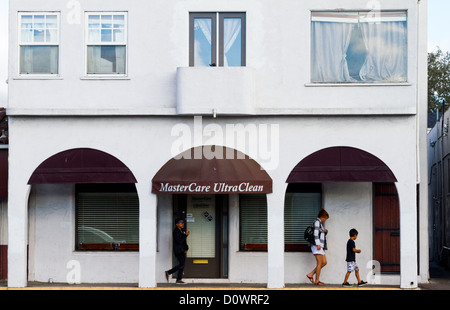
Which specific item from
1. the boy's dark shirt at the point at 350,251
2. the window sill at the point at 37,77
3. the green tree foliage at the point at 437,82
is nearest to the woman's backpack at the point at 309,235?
the boy's dark shirt at the point at 350,251

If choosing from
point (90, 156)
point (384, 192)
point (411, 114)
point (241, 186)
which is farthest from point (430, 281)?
point (90, 156)

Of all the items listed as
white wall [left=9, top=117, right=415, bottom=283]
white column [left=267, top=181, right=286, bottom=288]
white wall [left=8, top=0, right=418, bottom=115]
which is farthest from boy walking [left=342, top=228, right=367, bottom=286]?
white wall [left=8, top=0, right=418, bottom=115]

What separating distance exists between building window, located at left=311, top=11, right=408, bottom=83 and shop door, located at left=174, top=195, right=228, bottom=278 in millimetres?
4177

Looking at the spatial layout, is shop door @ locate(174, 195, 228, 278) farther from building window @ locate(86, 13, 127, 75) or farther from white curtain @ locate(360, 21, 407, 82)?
white curtain @ locate(360, 21, 407, 82)

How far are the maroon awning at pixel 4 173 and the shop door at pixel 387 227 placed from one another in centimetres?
933

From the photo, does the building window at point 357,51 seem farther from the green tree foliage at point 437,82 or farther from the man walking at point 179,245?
the green tree foliage at point 437,82

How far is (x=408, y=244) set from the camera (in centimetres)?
1841

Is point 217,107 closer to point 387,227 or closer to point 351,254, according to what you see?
point 351,254

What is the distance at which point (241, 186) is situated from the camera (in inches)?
717

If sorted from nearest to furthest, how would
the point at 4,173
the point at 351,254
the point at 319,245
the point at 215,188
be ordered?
the point at 215,188 → the point at 351,254 → the point at 319,245 → the point at 4,173

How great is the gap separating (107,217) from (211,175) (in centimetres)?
345

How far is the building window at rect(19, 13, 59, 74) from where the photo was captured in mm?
19172

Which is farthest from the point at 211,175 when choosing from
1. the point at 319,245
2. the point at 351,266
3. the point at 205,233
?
the point at 351,266

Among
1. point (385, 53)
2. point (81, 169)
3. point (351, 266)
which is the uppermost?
point (385, 53)
